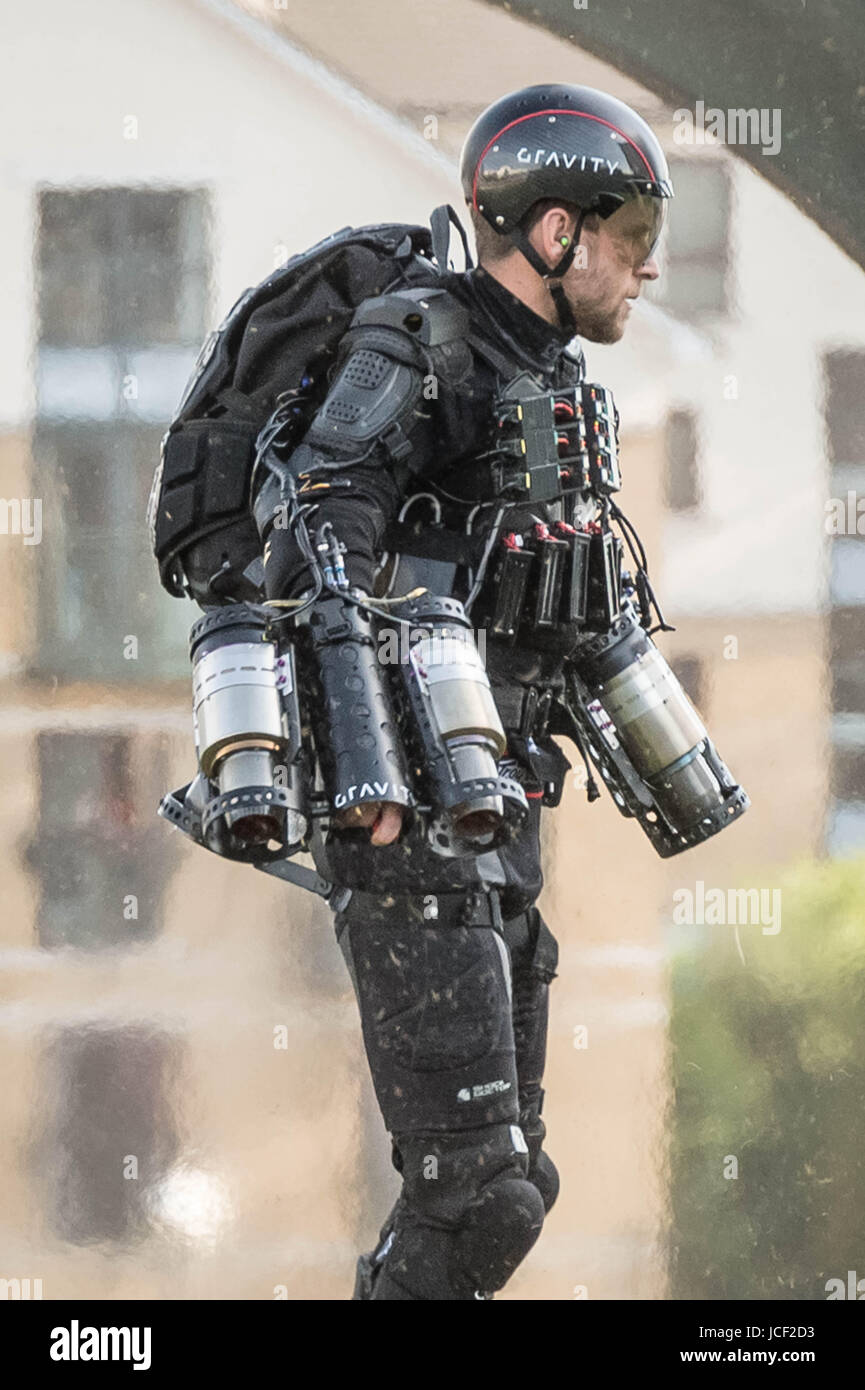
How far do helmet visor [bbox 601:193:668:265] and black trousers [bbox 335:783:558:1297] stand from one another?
0.82m

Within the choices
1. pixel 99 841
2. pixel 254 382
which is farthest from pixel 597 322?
pixel 99 841

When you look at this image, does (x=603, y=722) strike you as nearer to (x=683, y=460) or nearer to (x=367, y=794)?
(x=367, y=794)

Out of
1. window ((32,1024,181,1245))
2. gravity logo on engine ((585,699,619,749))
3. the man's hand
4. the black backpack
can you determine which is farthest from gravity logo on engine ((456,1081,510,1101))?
window ((32,1024,181,1245))

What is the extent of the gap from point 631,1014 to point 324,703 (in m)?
1.52

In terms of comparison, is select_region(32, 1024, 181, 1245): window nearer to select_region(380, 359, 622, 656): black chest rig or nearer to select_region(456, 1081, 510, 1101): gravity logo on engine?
select_region(456, 1081, 510, 1101): gravity logo on engine

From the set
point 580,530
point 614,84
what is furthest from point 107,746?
point 614,84

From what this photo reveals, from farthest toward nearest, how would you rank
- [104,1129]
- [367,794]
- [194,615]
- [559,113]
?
1. [194,615]
2. [104,1129]
3. [559,113]
4. [367,794]

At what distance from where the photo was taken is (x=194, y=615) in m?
3.36

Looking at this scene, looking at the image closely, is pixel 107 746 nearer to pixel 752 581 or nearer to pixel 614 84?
pixel 752 581

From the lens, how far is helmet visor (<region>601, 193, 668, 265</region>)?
235 centimetres

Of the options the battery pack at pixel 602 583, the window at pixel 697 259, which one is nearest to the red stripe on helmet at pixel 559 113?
A: the battery pack at pixel 602 583

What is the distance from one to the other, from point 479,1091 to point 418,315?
935 mm

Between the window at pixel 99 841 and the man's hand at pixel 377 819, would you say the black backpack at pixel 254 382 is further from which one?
the window at pixel 99 841
